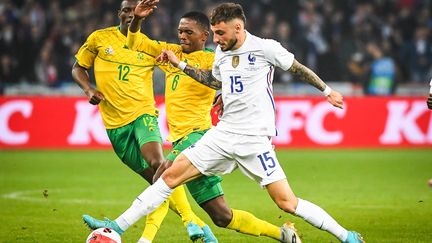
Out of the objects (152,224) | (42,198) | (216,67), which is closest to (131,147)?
(152,224)

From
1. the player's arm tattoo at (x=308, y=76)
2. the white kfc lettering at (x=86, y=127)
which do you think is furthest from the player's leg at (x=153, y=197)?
the white kfc lettering at (x=86, y=127)

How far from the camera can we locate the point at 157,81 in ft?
69.6

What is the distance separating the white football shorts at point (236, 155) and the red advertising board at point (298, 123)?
37.3 ft

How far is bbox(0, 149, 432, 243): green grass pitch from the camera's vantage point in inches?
395

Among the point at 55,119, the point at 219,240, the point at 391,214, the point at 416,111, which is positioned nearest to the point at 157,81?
the point at 55,119

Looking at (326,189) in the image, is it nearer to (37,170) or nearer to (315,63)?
(37,170)

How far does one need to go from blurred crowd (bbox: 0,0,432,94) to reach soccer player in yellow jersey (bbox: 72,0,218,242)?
12.2 metres

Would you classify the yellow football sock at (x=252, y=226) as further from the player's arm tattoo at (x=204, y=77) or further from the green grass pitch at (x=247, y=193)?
the player's arm tattoo at (x=204, y=77)

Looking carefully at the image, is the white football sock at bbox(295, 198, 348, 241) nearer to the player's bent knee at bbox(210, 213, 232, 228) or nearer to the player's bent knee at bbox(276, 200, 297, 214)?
the player's bent knee at bbox(276, 200, 297, 214)

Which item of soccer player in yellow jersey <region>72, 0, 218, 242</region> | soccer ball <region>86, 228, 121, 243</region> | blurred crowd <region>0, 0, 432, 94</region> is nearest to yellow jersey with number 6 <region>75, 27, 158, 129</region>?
soccer player in yellow jersey <region>72, 0, 218, 242</region>

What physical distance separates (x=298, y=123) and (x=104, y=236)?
41.0ft

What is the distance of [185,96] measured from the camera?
9102 millimetres

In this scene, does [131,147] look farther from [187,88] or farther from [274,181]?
[274,181]

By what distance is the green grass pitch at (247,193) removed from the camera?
32.9 ft
